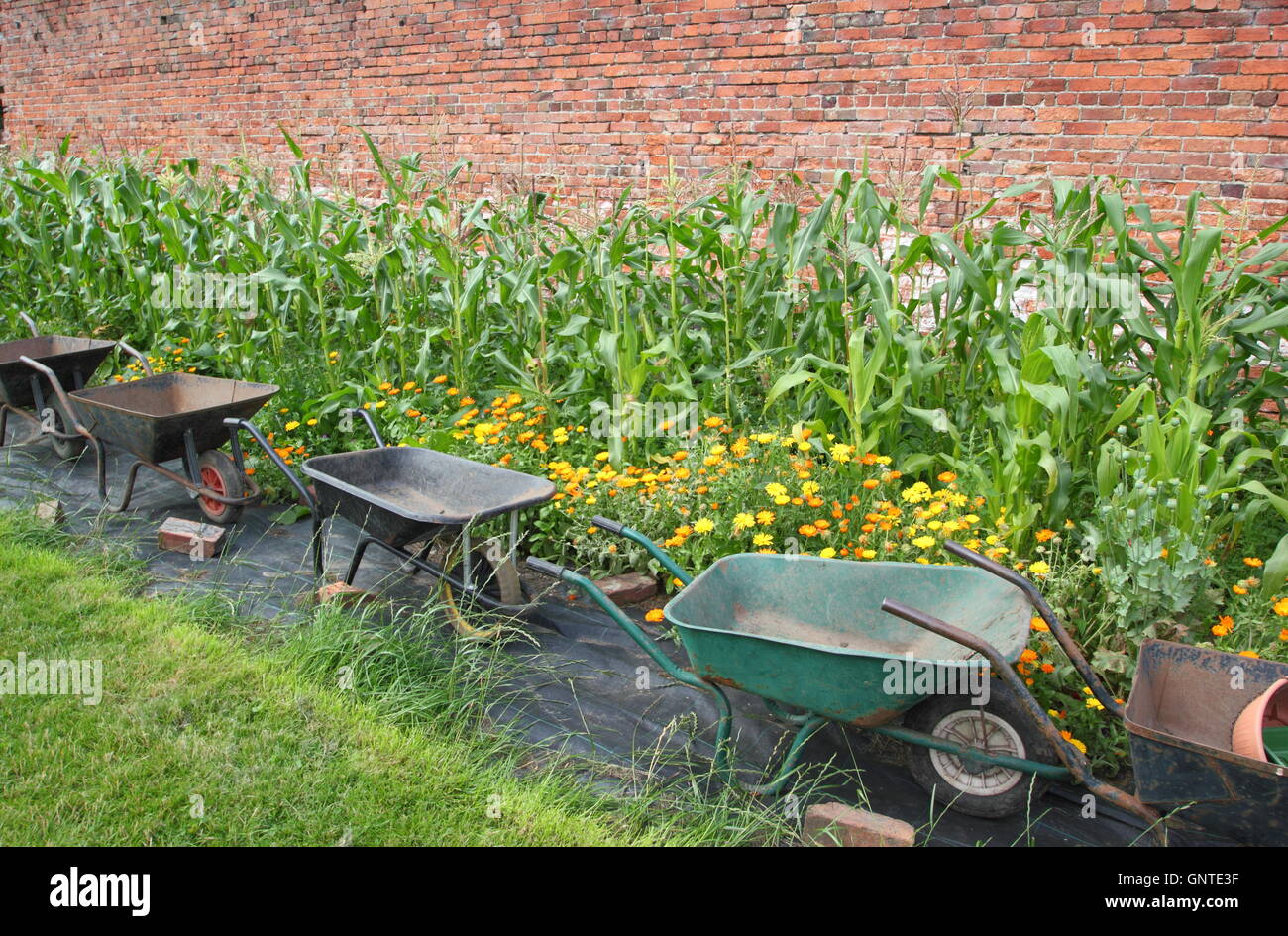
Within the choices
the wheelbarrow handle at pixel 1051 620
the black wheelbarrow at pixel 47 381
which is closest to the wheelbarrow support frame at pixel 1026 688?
the wheelbarrow handle at pixel 1051 620

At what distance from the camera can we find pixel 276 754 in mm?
2803

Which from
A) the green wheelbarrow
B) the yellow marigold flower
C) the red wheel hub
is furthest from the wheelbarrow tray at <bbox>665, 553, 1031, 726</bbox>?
the red wheel hub

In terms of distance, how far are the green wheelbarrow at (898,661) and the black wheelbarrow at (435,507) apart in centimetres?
56

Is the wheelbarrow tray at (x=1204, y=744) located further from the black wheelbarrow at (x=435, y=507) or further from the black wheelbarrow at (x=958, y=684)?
the black wheelbarrow at (x=435, y=507)

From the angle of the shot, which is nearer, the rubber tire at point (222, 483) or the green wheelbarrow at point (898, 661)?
the green wheelbarrow at point (898, 661)

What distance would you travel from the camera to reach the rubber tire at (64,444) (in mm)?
5305

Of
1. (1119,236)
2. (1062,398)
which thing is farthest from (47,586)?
(1119,236)

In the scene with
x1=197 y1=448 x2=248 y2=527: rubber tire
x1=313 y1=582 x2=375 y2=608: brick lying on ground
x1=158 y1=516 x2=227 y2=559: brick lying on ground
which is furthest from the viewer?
x1=197 y1=448 x2=248 y2=527: rubber tire

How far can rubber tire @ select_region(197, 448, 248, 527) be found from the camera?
4605mm

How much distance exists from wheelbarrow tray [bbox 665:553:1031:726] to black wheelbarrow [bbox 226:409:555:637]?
32.7 inches

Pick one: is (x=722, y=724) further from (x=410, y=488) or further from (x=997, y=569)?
(x=410, y=488)

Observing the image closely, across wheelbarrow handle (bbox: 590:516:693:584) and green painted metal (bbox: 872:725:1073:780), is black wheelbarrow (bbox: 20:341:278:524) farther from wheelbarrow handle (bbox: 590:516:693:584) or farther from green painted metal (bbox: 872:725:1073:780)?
green painted metal (bbox: 872:725:1073:780)

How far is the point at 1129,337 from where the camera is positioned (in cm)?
395

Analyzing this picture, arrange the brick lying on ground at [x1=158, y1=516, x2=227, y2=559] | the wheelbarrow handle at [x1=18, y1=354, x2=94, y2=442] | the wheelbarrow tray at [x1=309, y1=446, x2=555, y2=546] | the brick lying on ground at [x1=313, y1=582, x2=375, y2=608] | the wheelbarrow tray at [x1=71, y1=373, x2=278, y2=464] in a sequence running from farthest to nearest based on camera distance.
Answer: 1. the wheelbarrow handle at [x1=18, y1=354, x2=94, y2=442]
2. the wheelbarrow tray at [x1=71, y1=373, x2=278, y2=464]
3. the brick lying on ground at [x1=158, y1=516, x2=227, y2=559]
4. the brick lying on ground at [x1=313, y1=582, x2=375, y2=608]
5. the wheelbarrow tray at [x1=309, y1=446, x2=555, y2=546]
